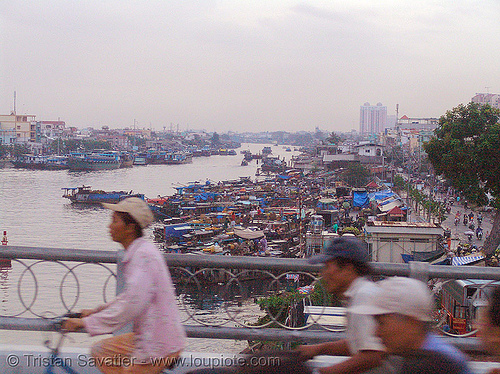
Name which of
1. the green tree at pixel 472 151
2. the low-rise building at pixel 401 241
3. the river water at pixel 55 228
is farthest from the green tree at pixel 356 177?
the low-rise building at pixel 401 241

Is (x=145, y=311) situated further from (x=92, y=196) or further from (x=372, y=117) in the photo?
(x=372, y=117)

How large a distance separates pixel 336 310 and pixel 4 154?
24949 millimetres

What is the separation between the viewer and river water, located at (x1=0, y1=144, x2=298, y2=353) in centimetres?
128

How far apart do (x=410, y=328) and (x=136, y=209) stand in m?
0.47

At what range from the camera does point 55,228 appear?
12.0m

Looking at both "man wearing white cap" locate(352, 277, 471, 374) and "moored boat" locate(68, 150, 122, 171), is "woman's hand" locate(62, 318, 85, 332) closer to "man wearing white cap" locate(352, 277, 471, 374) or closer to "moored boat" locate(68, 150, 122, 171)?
"man wearing white cap" locate(352, 277, 471, 374)

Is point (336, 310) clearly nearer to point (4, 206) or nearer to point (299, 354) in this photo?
point (299, 354)

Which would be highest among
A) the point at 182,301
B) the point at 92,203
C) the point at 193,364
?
the point at 182,301

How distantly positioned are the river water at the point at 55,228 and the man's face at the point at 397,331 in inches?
25.2

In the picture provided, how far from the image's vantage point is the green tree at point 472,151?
23.3ft

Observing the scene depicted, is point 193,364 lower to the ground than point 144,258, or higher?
lower

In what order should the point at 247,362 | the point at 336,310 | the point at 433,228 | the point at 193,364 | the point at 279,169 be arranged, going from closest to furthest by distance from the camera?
the point at 247,362, the point at 193,364, the point at 336,310, the point at 433,228, the point at 279,169

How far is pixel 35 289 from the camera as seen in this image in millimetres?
1264

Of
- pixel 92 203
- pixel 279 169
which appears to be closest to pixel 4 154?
pixel 92 203
